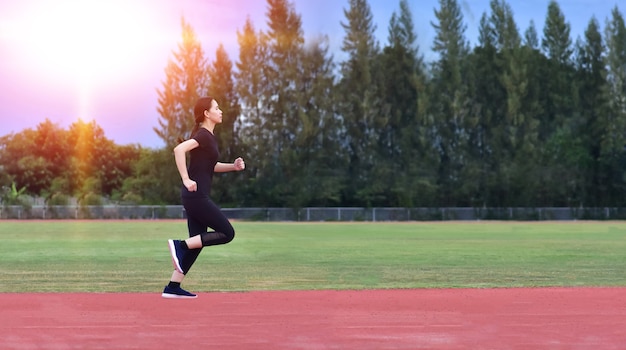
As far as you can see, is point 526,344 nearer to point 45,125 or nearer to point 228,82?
point 228,82

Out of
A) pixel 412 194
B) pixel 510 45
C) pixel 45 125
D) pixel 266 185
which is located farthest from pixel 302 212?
pixel 45 125

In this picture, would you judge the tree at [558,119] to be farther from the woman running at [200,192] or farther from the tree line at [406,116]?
the woman running at [200,192]

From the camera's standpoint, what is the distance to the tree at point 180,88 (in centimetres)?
7256

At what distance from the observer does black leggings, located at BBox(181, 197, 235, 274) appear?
9.36 m

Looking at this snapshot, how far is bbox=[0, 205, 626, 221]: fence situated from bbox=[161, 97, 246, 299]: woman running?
5109 centimetres

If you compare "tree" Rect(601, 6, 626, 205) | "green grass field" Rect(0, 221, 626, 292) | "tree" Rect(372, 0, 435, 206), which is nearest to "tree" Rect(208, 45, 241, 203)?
"tree" Rect(372, 0, 435, 206)

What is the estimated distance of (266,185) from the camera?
6494cm

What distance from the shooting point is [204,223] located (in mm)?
9562

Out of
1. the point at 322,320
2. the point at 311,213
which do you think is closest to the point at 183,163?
the point at 322,320

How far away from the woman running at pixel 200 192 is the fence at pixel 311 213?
5109cm

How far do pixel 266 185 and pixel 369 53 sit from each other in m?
15.7

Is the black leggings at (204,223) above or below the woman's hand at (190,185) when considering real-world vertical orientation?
below

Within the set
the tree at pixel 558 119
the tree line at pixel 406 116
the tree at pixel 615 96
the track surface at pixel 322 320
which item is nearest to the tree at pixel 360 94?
the tree line at pixel 406 116

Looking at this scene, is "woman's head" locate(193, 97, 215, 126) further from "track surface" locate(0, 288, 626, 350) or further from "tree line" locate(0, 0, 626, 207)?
"tree line" locate(0, 0, 626, 207)
